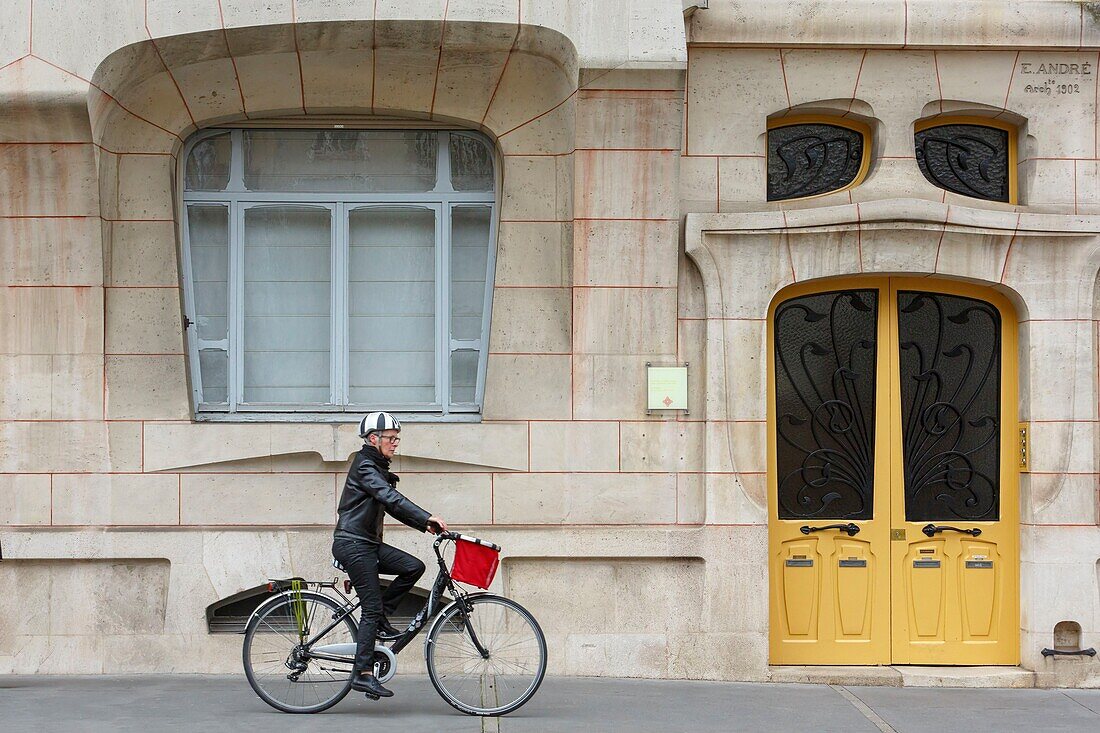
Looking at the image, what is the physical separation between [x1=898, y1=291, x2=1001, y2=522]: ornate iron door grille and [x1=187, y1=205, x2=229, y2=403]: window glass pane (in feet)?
17.5

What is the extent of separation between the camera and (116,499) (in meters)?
9.60

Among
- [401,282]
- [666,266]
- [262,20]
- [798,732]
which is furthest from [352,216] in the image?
[798,732]

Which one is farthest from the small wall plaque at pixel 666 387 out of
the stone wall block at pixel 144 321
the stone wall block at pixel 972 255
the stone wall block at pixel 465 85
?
the stone wall block at pixel 144 321

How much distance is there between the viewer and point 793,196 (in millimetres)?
10008

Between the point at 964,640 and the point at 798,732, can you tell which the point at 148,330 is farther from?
the point at 964,640

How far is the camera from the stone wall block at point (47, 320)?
9.60 metres

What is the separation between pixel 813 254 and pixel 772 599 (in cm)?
268

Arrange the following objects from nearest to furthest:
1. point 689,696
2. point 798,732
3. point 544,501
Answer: point 798,732 → point 689,696 → point 544,501

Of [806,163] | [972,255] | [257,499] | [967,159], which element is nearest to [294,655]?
[257,499]

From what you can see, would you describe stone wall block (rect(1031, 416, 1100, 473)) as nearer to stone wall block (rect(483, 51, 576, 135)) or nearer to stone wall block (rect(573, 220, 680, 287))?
stone wall block (rect(573, 220, 680, 287))

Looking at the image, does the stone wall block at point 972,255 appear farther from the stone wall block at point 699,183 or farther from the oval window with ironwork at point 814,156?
the stone wall block at point 699,183

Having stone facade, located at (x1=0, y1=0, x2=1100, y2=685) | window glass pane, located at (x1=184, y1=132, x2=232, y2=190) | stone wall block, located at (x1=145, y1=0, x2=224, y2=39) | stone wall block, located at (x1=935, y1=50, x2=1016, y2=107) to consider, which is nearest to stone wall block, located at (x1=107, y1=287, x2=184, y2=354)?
stone facade, located at (x1=0, y1=0, x2=1100, y2=685)

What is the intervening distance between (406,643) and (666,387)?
288 centimetres

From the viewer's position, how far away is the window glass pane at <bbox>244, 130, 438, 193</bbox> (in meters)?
10.1
